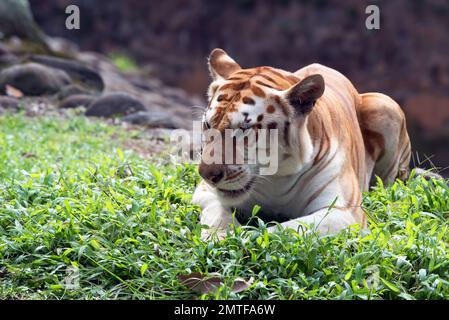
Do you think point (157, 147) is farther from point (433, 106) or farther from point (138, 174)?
point (433, 106)

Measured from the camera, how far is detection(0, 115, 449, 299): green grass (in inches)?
156

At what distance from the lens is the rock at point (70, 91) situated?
32.0 ft

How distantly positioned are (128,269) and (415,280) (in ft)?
4.49

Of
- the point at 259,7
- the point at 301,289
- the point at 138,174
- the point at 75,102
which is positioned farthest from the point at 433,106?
the point at 301,289

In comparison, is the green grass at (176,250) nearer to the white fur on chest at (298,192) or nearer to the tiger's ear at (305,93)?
the white fur on chest at (298,192)

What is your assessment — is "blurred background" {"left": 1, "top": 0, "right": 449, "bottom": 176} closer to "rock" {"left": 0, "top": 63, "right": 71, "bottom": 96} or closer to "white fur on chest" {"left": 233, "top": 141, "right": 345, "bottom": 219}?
"rock" {"left": 0, "top": 63, "right": 71, "bottom": 96}

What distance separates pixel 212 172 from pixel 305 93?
0.65 m

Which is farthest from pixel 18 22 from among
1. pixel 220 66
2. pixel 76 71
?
pixel 220 66

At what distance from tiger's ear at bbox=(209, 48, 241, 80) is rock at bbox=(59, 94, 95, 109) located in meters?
4.45

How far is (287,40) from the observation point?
1812cm

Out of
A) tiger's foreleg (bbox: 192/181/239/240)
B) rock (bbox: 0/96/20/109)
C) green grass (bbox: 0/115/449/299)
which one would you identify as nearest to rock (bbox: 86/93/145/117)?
rock (bbox: 0/96/20/109)

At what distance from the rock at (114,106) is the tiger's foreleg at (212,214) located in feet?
14.5

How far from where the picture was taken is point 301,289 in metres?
3.86

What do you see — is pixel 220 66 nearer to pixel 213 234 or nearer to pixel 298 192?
pixel 298 192
